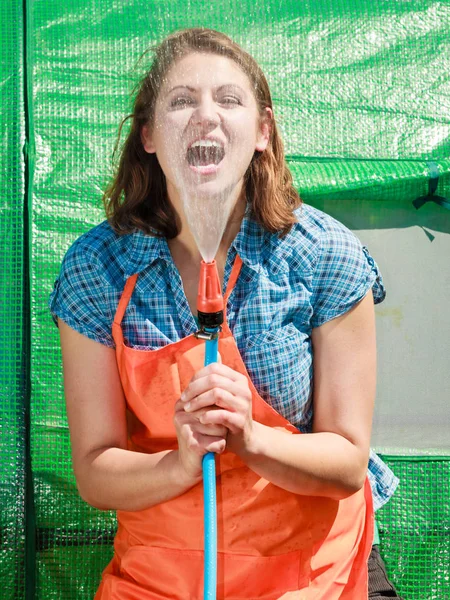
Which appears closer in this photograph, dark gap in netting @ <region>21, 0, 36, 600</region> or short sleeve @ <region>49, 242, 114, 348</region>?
short sleeve @ <region>49, 242, 114, 348</region>

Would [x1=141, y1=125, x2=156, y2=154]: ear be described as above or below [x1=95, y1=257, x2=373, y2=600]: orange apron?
above

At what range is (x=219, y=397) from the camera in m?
1.55

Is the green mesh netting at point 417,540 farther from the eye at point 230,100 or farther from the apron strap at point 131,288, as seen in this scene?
the eye at point 230,100

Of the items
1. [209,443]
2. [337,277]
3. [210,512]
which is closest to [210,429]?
[209,443]

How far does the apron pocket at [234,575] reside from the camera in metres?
1.82

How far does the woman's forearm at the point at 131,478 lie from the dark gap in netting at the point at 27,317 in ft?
2.20

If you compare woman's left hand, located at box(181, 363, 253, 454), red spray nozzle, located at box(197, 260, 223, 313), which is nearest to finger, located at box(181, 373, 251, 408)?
woman's left hand, located at box(181, 363, 253, 454)

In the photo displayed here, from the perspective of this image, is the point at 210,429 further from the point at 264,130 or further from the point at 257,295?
the point at 264,130

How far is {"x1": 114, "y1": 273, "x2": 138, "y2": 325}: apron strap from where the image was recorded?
1881 millimetres

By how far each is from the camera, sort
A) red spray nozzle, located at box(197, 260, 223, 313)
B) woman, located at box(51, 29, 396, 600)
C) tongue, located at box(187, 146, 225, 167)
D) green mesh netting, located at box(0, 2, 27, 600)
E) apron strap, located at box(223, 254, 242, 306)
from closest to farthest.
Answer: red spray nozzle, located at box(197, 260, 223, 313) < tongue, located at box(187, 146, 225, 167) < woman, located at box(51, 29, 396, 600) < apron strap, located at box(223, 254, 242, 306) < green mesh netting, located at box(0, 2, 27, 600)

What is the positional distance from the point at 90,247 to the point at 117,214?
4.8 inches

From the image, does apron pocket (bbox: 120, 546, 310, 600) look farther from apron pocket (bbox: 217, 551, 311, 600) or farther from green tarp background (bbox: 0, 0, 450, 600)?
green tarp background (bbox: 0, 0, 450, 600)

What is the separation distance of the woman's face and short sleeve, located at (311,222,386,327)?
0.27m

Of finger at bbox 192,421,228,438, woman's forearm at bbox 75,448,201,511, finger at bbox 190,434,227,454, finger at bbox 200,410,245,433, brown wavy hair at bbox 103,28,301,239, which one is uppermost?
brown wavy hair at bbox 103,28,301,239
